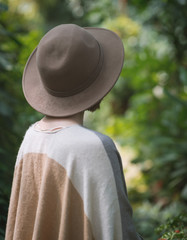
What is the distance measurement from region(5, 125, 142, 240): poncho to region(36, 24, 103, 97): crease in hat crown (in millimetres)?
184

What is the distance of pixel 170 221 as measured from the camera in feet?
5.99

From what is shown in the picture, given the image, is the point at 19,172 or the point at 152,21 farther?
the point at 152,21

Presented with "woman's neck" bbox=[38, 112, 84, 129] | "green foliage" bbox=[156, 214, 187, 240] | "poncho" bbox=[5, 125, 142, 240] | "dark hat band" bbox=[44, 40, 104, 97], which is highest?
"dark hat band" bbox=[44, 40, 104, 97]

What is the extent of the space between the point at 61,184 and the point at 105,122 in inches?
318

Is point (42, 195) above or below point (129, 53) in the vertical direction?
below

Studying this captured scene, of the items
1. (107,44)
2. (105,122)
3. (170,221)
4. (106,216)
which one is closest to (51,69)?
(107,44)

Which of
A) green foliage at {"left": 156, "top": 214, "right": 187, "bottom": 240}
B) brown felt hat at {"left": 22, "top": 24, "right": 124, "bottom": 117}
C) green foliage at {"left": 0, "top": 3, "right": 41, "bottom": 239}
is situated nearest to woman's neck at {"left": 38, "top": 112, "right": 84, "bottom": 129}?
brown felt hat at {"left": 22, "top": 24, "right": 124, "bottom": 117}

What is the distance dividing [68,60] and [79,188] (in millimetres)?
501

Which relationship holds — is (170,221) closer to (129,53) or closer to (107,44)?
(107,44)

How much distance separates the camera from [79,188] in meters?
1.22

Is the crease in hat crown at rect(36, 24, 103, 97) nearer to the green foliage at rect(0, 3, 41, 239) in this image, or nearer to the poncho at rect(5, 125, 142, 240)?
the poncho at rect(5, 125, 142, 240)

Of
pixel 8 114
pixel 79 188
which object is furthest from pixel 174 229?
pixel 8 114

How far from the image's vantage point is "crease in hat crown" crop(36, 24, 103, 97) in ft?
4.11

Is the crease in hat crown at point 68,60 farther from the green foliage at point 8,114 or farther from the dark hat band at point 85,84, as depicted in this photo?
the green foliage at point 8,114
